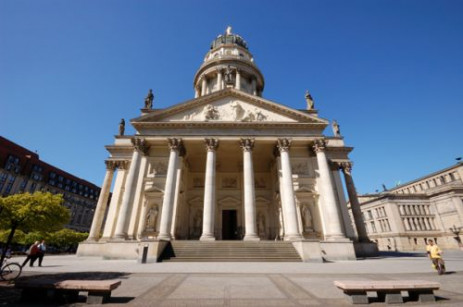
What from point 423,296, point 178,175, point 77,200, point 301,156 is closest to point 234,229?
point 178,175

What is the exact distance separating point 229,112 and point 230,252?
1327cm

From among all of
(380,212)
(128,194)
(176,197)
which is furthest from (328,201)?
(380,212)

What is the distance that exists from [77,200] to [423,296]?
243ft

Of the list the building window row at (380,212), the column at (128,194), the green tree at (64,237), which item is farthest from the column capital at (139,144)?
the building window row at (380,212)

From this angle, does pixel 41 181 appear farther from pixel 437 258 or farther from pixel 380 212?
pixel 380 212

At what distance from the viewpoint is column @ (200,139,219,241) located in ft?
56.6

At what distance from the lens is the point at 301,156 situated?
74.8 ft

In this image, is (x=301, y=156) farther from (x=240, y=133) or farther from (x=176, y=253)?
(x=176, y=253)

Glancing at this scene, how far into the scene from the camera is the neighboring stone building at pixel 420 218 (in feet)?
154

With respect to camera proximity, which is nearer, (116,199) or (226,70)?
(116,199)

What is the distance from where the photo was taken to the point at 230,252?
15.2 meters

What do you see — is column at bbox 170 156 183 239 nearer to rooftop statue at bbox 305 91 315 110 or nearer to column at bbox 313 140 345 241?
column at bbox 313 140 345 241

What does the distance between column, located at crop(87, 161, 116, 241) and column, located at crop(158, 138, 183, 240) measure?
8.16 metres

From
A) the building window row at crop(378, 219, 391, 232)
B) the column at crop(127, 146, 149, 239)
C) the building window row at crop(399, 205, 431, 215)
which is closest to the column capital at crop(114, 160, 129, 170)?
the column at crop(127, 146, 149, 239)
